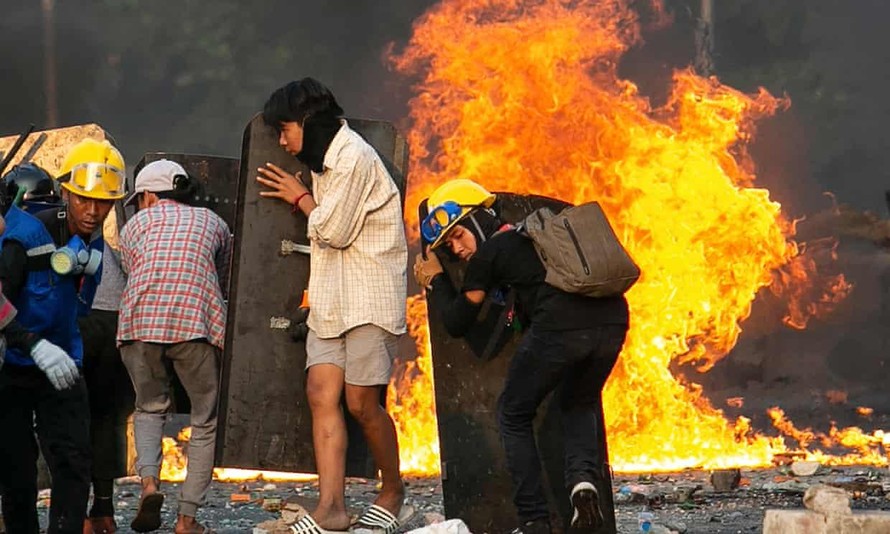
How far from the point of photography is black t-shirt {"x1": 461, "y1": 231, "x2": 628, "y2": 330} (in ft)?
20.3

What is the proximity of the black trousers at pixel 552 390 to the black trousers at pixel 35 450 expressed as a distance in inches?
65.8

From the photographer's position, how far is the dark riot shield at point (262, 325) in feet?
22.7

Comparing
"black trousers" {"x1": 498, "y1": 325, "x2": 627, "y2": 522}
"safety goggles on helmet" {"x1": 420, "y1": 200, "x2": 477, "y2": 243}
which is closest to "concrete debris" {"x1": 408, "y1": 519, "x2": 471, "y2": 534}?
"black trousers" {"x1": 498, "y1": 325, "x2": 627, "y2": 522}

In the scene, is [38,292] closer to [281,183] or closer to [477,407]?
[281,183]

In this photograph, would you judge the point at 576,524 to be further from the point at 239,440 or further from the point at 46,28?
the point at 46,28

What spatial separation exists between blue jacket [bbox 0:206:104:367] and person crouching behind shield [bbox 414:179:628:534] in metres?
1.51

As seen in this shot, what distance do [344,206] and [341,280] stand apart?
1.05 feet

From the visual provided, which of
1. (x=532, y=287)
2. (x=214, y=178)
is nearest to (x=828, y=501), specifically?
(x=532, y=287)

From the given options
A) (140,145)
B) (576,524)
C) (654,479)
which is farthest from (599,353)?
(140,145)

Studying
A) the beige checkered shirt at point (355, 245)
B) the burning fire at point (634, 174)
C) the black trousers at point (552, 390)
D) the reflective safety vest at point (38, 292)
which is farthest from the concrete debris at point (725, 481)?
the reflective safety vest at point (38, 292)

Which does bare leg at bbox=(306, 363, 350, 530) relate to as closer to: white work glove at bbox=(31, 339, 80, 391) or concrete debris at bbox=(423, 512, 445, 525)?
concrete debris at bbox=(423, 512, 445, 525)

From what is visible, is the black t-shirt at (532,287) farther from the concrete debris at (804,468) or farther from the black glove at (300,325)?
the concrete debris at (804,468)

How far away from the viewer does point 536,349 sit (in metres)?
6.22

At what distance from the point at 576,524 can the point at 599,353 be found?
0.68 meters
